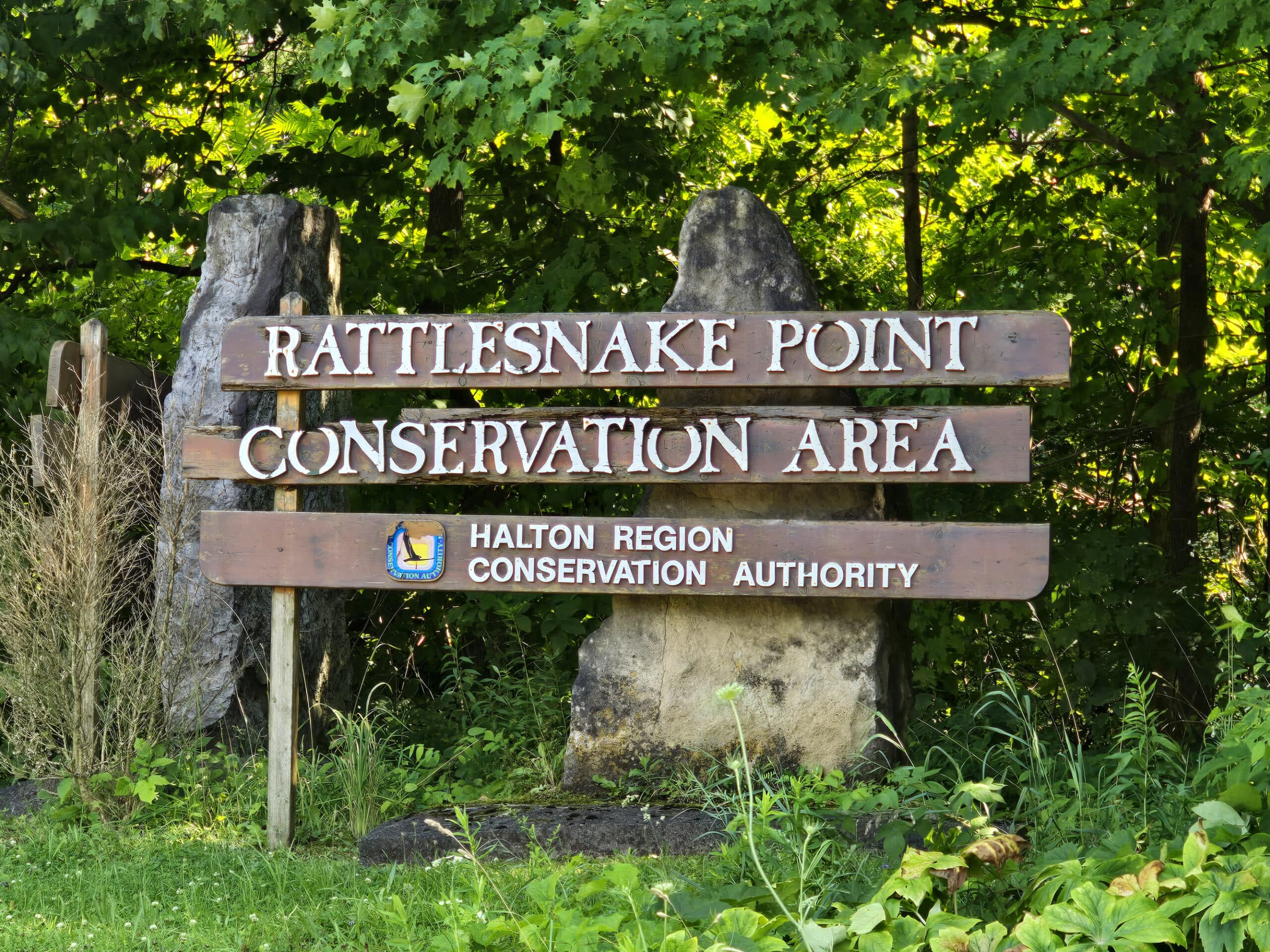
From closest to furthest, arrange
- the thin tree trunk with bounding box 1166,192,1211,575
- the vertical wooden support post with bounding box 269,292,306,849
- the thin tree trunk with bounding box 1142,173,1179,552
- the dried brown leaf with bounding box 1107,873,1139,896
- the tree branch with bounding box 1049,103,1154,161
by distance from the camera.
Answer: the dried brown leaf with bounding box 1107,873,1139,896
the vertical wooden support post with bounding box 269,292,306,849
the tree branch with bounding box 1049,103,1154,161
the thin tree trunk with bounding box 1142,173,1179,552
the thin tree trunk with bounding box 1166,192,1211,575

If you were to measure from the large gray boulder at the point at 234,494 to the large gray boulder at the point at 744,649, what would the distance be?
5.56 feet

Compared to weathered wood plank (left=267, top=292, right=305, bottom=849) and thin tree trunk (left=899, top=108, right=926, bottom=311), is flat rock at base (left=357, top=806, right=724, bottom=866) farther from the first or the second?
thin tree trunk (left=899, top=108, right=926, bottom=311)

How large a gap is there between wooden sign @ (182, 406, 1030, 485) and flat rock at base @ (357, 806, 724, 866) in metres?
1.42

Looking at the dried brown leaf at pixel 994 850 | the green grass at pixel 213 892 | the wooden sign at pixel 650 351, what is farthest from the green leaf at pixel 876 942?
the wooden sign at pixel 650 351

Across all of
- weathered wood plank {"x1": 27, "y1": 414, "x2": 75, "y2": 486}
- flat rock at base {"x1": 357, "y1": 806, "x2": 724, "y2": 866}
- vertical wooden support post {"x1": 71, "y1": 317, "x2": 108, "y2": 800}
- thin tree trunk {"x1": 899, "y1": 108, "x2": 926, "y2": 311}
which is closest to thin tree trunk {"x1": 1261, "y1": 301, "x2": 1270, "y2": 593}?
thin tree trunk {"x1": 899, "y1": 108, "x2": 926, "y2": 311}

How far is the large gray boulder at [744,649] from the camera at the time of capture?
552 centimetres

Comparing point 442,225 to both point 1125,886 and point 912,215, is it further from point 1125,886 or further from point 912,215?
point 1125,886

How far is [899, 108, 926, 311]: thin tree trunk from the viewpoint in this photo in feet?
26.6

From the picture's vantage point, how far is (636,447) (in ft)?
17.4

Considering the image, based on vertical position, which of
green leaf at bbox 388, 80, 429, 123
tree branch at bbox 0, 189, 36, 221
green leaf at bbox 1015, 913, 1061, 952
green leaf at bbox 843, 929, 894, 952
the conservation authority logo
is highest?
tree branch at bbox 0, 189, 36, 221

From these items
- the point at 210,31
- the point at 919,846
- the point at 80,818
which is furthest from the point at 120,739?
the point at 210,31

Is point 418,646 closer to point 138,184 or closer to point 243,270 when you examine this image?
point 243,270

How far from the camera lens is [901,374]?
5172 millimetres

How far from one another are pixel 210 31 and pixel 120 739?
4.81 meters
